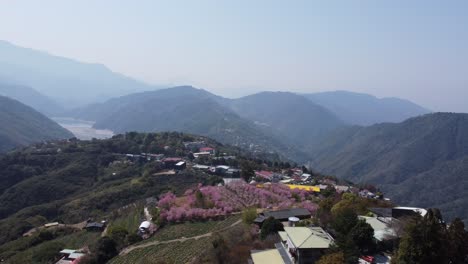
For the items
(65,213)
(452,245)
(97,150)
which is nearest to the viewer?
(452,245)

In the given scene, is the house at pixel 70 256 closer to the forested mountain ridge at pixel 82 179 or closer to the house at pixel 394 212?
the forested mountain ridge at pixel 82 179

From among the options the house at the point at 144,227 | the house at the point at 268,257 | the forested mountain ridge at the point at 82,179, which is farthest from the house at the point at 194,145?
the house at the point at 268,257

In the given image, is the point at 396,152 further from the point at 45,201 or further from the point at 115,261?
the point at 115,261

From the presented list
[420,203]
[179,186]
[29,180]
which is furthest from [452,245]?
[420,203]

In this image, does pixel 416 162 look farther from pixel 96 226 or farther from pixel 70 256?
pixel 70 256

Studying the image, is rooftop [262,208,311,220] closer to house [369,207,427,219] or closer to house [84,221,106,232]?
house [369,207,427,219]

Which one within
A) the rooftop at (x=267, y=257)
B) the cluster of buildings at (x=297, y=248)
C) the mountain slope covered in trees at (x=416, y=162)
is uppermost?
the cluster of buildings at (x=297, y=248)

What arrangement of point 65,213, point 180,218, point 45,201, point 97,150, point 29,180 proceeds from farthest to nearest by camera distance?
point 97,150, point 29,180, point 45,201, point 65,213, point 180,218
